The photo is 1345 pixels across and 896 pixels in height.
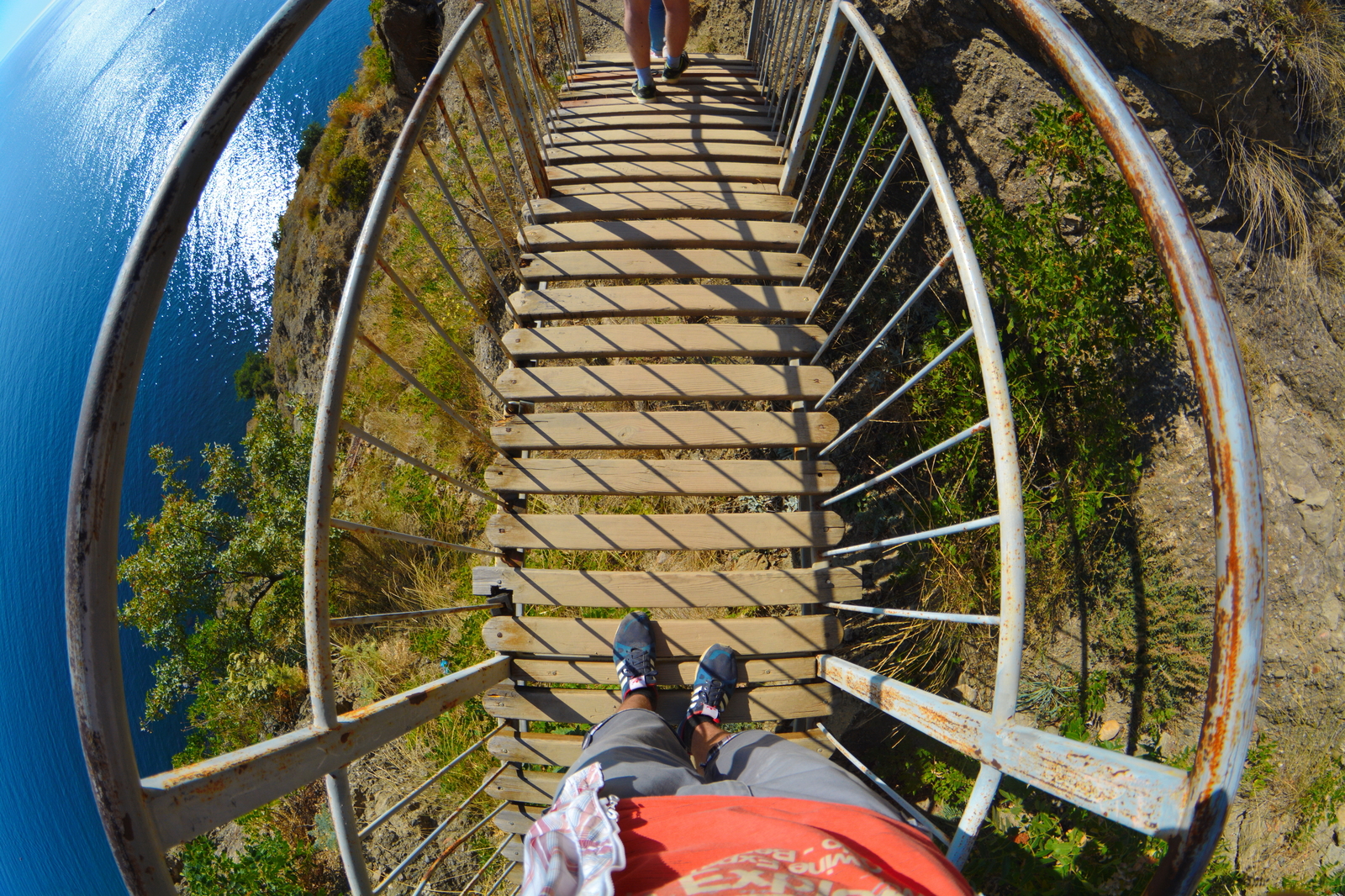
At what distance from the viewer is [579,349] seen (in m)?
2.21

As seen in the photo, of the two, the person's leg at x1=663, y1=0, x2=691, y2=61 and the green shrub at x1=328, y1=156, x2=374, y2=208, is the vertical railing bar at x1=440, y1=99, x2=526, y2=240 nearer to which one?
the person's leg at x1=663, y1=0, x2=691, y2=61

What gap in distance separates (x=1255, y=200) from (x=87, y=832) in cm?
1359

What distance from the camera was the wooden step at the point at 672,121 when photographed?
2.98 m

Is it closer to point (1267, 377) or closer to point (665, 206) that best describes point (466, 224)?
point (665, 206)

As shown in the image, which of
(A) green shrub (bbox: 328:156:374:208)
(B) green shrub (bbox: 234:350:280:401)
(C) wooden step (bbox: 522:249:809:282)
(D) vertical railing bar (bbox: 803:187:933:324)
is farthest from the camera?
(B) green shrub (bbox: 234:350:280:401)

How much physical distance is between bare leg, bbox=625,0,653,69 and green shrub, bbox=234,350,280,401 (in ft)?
38.5

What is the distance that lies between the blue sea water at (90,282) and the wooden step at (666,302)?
32.6ft

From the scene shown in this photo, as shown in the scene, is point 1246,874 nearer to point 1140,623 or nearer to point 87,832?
point 1140,623

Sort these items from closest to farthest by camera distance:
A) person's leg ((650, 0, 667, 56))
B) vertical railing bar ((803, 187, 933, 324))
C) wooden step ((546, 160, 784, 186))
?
vertical railing bar ((803, 187, 933, 324))
wooden step ((546, 160, 784, 186))
person's leg ((650, 0, 667, 56))

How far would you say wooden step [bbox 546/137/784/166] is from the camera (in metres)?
2.77

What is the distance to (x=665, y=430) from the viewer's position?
→ 209 cm

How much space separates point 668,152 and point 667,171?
15 centimetres

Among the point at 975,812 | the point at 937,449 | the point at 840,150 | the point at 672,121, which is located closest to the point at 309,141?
the point at 672,121

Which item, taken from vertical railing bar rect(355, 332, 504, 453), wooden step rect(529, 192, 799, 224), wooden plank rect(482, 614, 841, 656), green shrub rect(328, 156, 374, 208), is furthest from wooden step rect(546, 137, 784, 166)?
green shrub rect(328, 156, 374, 208)
